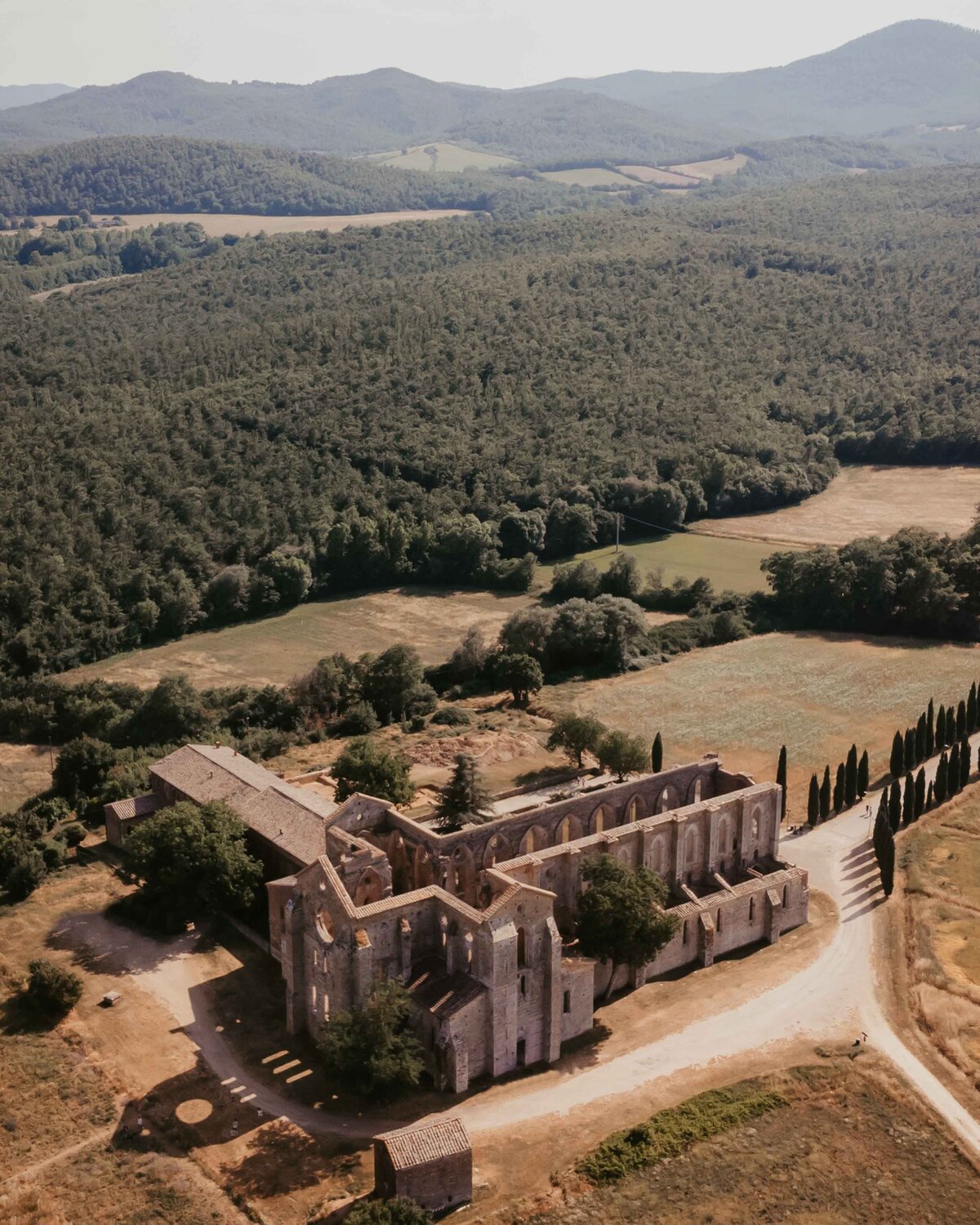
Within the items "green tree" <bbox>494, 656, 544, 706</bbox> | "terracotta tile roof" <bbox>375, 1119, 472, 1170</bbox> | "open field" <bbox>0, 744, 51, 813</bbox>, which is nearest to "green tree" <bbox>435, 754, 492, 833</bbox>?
"terracotta tile roof" <bbox>375, 1119, 472, 1170</bbox>

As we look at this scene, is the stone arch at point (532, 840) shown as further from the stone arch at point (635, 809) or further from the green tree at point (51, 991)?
the green tree at point (51, 991)

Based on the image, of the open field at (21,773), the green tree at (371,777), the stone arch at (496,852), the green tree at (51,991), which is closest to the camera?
the green tree at (51,991)

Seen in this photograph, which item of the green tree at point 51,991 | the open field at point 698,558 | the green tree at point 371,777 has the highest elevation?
the green tree at point 371,777

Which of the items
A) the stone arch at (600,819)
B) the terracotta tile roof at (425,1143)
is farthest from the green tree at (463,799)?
the terracotta tile roof at (425,1143)

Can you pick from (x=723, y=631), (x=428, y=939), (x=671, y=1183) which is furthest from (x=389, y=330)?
(x=671, y=1183)

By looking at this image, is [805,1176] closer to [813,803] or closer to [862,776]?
[813,803]

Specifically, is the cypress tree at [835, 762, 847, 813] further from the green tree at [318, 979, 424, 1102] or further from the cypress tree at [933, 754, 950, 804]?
the green tree at [318, 979, 424, 1102]

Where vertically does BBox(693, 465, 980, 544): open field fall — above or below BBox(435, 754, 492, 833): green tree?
below

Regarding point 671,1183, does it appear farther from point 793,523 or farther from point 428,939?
point 793,523
